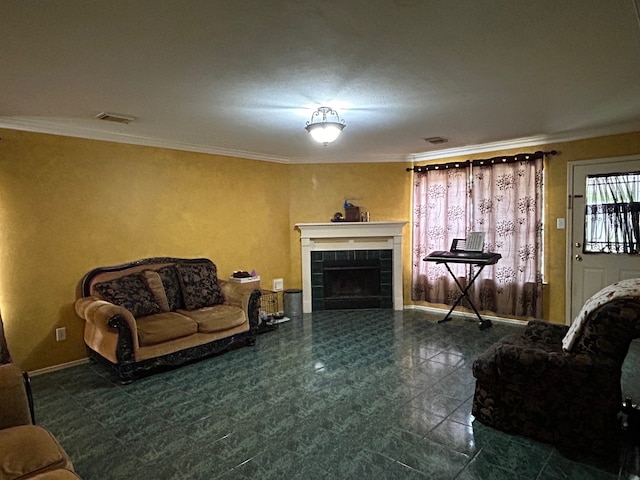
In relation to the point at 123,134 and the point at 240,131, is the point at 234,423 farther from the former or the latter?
the point at 123,134

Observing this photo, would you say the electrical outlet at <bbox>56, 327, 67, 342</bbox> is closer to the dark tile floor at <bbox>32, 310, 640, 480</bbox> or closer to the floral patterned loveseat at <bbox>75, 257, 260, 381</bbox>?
the floral patterned loveseat at <bbox>75, 257, 260, 381</bbox>

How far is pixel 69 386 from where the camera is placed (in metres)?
3.32

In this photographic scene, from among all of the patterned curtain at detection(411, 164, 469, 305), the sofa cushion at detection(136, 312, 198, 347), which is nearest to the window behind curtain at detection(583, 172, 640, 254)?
the patterned curtain at detection(411, 164, 469, 305)

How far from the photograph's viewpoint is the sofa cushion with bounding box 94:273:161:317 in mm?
3717

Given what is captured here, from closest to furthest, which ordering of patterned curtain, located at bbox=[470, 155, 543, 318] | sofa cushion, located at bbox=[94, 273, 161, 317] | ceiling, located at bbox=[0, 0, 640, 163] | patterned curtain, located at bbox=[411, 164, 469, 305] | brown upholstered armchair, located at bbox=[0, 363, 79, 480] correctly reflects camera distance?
1. brown upholstered armchair, located at bbox=[0, 363, 79, 480]
2. ceiling, located at bbox=[0, 0, 640, 163]
3. sofa cushion, located at bbox=[94, 273, 161, 317]
4. patterned curtain, located at bbox=[470, 155, 543, 318]
5. patterned curtain, located at bbox=[411, 164, 469, 305]

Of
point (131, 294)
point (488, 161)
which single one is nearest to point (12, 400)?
point (131, 294)

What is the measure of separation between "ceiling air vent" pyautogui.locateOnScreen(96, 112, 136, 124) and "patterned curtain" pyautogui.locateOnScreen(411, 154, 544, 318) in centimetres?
388

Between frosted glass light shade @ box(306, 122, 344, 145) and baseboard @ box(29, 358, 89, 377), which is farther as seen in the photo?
baseboard @ box(29, 358, 89, 377)

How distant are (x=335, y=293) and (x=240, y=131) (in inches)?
116

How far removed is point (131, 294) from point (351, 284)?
10.6ft

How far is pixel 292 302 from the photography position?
18.1ft

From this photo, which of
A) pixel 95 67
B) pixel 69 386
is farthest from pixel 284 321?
pixel 95 67

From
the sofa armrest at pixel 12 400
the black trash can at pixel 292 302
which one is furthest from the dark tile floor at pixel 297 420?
the black trash can at pixel 292 302

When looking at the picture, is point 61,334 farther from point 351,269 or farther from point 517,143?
point 517,143
